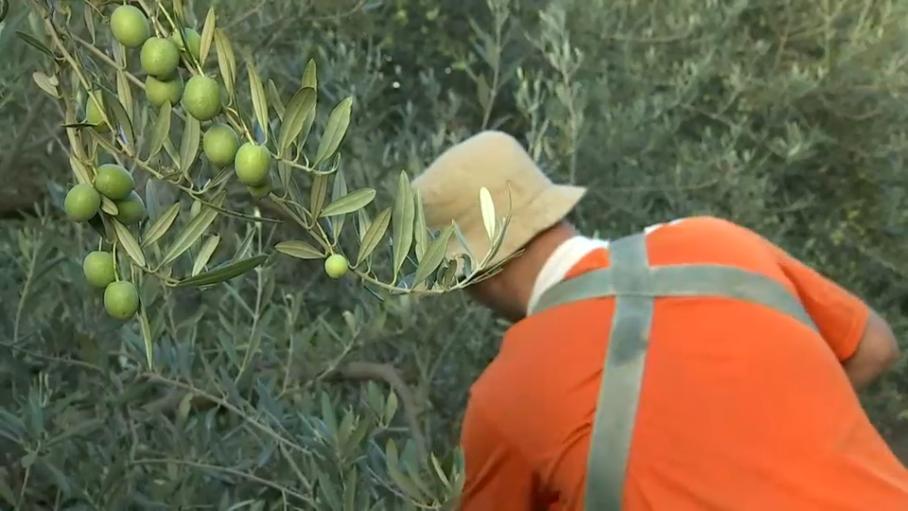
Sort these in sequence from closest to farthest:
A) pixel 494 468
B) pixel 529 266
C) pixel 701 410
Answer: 1. pixel 701 410
2. pixel 494 468
3. pixel 529 266

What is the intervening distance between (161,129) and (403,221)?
19 centimetres

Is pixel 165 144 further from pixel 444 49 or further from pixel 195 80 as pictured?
pixel 444 49

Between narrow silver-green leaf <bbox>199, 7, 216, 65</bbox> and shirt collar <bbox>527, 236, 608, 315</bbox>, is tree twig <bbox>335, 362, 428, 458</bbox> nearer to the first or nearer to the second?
shirt collar <bbox>527, 236, 608, 315</bbox>

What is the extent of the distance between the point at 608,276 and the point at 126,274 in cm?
122

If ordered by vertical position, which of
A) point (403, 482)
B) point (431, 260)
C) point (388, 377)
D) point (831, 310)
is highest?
point (431, 260)

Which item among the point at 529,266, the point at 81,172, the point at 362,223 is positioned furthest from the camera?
the point at 529,266

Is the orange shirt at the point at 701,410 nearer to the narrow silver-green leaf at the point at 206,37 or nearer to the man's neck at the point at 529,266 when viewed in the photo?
the man's neck at the point at 529,266

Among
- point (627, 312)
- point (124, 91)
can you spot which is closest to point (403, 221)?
point (124, 91)

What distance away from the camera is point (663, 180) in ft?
9.05

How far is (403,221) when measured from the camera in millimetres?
783

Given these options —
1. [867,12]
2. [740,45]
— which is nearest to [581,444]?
[740,45]

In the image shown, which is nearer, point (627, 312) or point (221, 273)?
point (221, 273)

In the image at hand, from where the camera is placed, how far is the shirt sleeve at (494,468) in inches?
73.4

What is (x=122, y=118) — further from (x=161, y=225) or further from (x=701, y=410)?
(x=701, y=410)
